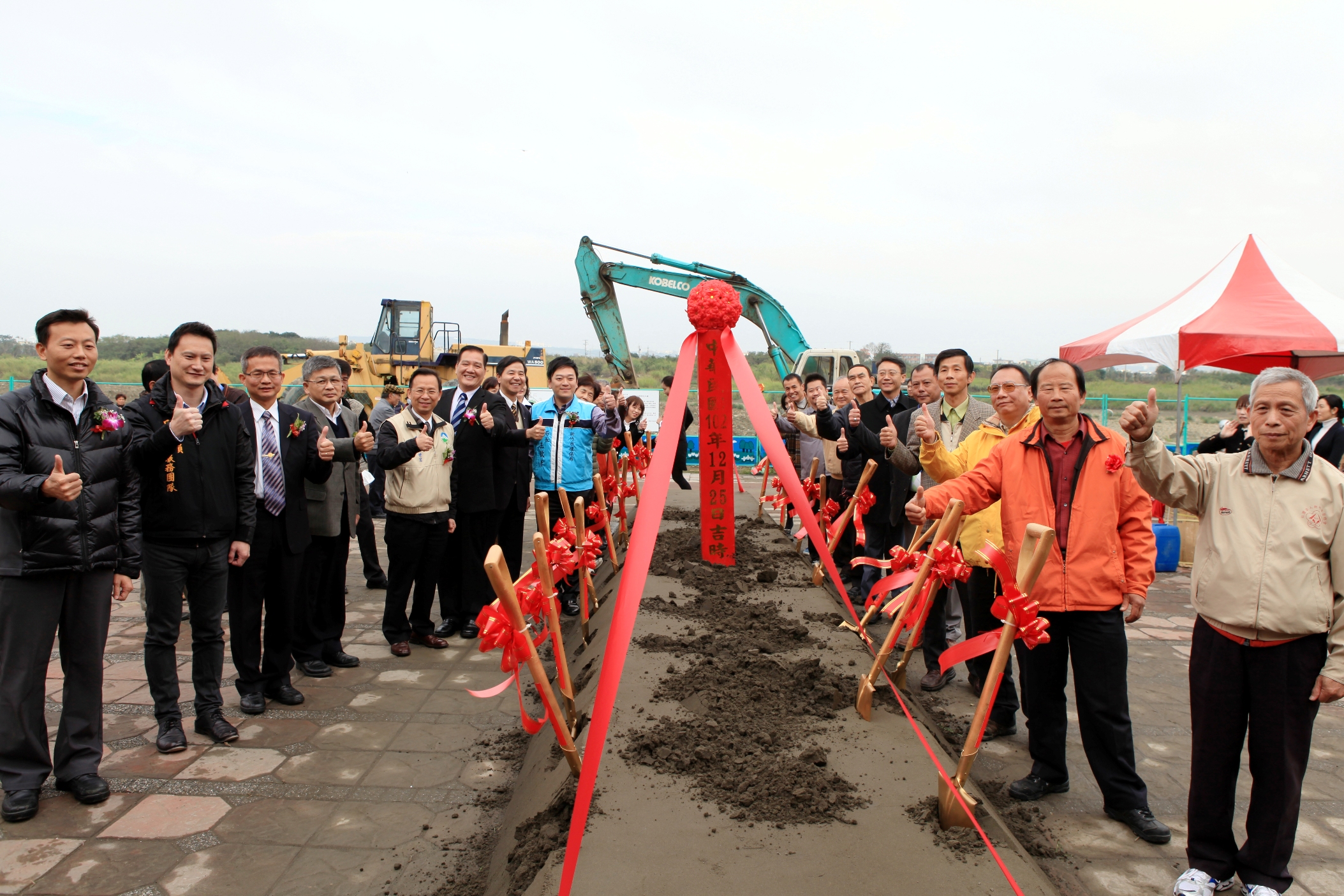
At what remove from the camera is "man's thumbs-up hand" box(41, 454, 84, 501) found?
2.59m

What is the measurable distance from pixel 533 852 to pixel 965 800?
117cm

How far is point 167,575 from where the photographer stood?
320 centimetres

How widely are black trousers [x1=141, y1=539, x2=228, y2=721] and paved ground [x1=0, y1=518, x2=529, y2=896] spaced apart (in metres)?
0.24

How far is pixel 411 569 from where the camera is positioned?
458 cm

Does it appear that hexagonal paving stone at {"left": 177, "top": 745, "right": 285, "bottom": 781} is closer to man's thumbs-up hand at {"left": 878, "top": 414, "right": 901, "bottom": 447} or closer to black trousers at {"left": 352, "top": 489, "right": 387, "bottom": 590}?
black trousers at {"left": 352, "top": 489, "right": 387, "bottom": 590}

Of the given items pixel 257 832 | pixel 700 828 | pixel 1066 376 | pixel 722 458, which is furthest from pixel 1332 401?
pixel 257 832

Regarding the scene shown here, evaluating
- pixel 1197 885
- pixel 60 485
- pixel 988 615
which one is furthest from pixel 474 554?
pixel 1197 885

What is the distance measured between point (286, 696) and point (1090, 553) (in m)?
3.82

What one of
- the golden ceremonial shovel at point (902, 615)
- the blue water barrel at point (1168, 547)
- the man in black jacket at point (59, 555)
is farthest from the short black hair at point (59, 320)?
the blue water barrel at point (1168, 547)

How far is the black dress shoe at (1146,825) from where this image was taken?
265cm

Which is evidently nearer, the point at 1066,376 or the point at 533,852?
the point at 533,852

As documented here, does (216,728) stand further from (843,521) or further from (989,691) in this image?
(843,521)

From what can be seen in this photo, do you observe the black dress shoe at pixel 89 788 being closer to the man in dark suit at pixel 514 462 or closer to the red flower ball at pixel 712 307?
the man in dark suit at pixel 514 462

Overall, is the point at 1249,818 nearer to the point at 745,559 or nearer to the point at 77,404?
the point at 745,559
